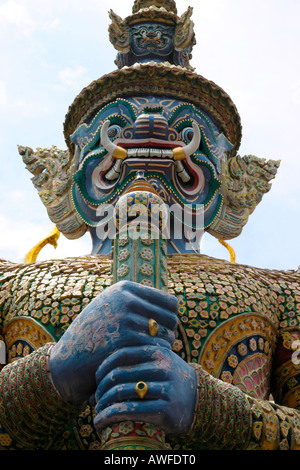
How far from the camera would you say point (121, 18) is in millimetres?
7152

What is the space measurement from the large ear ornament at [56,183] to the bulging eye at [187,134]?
3.08 feet

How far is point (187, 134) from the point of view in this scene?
6.05 m

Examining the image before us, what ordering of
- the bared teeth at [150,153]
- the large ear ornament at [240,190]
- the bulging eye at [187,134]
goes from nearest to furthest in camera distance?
the bared teeth at [150,153], the bulging eye at [187,134], the large ear ornament at [240,190]

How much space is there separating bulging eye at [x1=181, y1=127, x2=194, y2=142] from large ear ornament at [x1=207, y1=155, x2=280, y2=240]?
19.0 inches

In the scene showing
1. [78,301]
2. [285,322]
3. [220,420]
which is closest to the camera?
[220,420]

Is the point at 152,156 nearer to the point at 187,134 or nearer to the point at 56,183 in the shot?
the point at 187,134

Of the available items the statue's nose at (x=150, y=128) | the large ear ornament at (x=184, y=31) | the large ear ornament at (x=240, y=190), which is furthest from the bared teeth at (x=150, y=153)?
the large ear ornament at (x=184, y=31)

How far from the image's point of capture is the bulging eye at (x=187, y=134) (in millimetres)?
6017

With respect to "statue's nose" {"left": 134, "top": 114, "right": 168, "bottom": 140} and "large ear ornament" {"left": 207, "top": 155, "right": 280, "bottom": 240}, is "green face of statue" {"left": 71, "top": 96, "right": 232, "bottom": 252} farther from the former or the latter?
"large ear ornament" {"left": 207, "top": 155, "right": 280, "bottom": 240}

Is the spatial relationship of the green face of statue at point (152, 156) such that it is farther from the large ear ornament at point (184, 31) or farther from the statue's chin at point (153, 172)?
the large ear ornament at point (184, 31)
